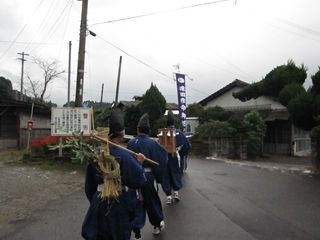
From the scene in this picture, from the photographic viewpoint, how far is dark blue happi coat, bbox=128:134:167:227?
711cm

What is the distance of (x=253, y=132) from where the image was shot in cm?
2672

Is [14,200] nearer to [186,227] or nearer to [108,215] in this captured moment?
[186,227]

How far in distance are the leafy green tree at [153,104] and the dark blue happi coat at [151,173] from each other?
29063 mm

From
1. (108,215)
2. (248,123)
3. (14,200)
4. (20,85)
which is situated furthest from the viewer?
(20,85)

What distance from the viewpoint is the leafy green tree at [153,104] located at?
121 ft

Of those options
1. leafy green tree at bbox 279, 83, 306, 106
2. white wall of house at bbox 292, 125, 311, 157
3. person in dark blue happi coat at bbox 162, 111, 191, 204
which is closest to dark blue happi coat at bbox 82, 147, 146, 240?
person in dark blue happi coat at bbox 162, 111, 191, 204

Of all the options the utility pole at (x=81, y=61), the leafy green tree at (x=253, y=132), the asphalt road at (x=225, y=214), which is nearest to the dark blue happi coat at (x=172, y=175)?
the asphalt road at (x=225, y=214)

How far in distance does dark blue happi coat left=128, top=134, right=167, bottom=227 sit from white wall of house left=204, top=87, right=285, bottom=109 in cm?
2651

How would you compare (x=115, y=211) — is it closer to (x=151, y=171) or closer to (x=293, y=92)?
(x=151, y=171)

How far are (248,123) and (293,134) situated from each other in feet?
19.4

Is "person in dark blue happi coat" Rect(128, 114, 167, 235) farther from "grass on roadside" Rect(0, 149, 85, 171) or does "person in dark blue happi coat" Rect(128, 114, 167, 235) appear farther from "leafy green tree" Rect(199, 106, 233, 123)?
"leafy green tree" Rect(199, 106, 233, 123)

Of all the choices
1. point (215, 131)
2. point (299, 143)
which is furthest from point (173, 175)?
point (299, 143)

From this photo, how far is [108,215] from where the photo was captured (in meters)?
5.19

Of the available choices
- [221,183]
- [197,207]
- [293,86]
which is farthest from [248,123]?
[197,207]
